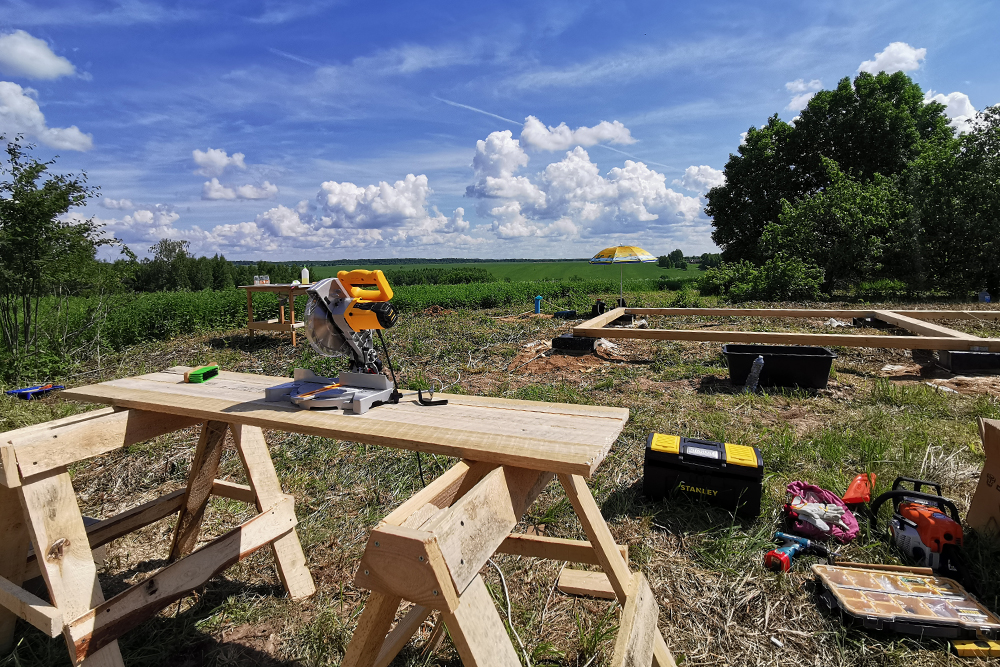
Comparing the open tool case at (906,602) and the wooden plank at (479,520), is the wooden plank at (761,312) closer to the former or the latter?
the open tool case at (906,602)

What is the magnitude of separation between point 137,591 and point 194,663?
67 cm

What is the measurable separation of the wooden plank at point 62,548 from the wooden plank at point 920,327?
9433 millimetres

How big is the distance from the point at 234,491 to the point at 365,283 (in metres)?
2.04

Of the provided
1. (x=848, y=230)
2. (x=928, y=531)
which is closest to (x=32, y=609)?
(x=928, y=531)

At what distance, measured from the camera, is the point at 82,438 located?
7.41 feet

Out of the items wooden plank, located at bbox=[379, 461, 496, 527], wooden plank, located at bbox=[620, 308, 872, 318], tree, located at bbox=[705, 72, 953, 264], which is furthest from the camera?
tree, located at bbox=[705, 72, 953, 264]

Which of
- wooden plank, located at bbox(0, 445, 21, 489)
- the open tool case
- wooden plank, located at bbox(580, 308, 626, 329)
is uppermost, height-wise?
wooden plank, located at bbox(0, 445, 21, 489)

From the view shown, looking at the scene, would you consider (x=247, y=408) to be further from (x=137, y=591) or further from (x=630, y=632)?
(x=630, y=632)

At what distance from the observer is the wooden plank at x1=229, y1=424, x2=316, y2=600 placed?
9.75 ft

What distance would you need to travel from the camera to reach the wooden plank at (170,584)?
6.89 ft

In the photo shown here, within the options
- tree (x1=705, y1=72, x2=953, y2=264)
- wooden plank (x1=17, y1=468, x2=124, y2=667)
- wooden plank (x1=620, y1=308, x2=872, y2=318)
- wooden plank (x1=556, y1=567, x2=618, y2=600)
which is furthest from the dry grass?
tree (x1=705, y1=72, x2=953, y2=264)

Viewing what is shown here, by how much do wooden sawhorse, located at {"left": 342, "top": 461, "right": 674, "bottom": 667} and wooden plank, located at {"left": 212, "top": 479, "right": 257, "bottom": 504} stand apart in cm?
184

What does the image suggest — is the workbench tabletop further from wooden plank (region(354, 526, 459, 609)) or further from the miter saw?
wooden plank (region(354, 526, 459, 609))

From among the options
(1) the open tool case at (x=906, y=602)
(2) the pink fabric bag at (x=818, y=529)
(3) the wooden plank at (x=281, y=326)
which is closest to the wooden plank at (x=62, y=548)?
(1) the open tool case at (x=906, y=602)
